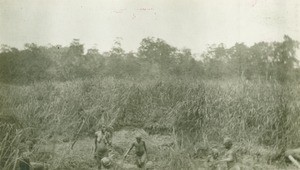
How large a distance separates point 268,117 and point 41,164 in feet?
21.1

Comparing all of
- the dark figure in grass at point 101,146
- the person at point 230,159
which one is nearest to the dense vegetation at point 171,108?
the dark figure in grass at point 101,146

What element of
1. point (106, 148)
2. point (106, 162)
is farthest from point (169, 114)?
point (106, 162)

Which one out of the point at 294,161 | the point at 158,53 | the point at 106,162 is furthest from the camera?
the point at 158,53

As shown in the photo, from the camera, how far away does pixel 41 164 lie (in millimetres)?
8148

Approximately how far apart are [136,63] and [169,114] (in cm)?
1040

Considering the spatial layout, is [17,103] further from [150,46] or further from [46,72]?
[150,46]

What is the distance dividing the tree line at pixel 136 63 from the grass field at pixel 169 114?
5354 mm

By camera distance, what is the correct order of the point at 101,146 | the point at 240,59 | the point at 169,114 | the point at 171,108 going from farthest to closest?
the point at 240,59 → the point at 171,108 → the point at 169,114 → the point at 101,146

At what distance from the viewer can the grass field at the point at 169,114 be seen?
10.1 meters

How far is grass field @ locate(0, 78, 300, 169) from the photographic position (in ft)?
33.3

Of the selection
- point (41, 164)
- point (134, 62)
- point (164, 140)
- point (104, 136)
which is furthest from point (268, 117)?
point (134, 62)

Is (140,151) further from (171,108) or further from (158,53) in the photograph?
(158,53)

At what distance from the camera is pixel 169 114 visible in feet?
41.9

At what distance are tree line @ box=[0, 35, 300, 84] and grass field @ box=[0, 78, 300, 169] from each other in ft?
17.6
